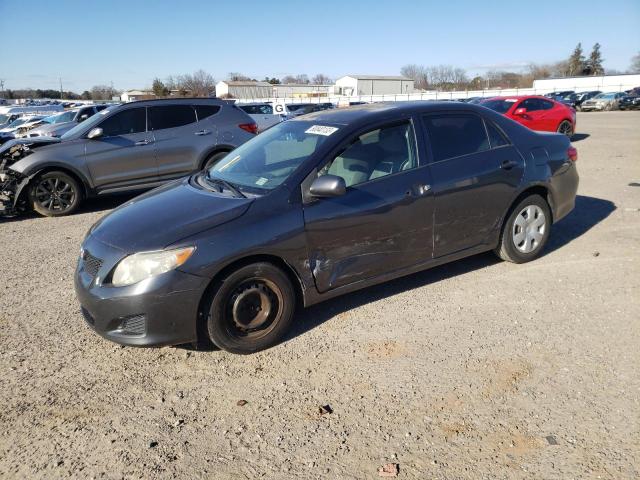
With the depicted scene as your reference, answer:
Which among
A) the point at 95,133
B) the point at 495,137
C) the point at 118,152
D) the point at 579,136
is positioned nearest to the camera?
the point at 495,137

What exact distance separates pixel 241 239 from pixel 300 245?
460 millimetres

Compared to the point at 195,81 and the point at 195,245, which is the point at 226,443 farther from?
the point at 195,81

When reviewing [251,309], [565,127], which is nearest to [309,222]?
[251,309]

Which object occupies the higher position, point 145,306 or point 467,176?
point 467,176

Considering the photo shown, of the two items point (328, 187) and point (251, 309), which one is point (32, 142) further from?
point (328, 187)

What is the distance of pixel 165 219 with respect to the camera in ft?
11.9

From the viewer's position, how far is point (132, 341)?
3.38 m

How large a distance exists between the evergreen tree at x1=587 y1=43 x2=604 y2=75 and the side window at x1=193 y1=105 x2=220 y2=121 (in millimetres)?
116700

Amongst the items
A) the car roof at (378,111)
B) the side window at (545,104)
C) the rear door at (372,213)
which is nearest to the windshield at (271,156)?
the car roof at (378,111)

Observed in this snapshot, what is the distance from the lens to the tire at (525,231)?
496 cm

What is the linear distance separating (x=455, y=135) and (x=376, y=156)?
3.04ft

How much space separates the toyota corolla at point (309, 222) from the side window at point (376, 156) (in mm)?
10

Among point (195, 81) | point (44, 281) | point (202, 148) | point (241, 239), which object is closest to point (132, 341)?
point (241, 239)

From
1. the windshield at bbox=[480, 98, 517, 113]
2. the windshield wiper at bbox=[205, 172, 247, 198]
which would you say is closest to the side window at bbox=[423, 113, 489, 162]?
the windshield wiper at bbox=[205, 172, 247, 198]
